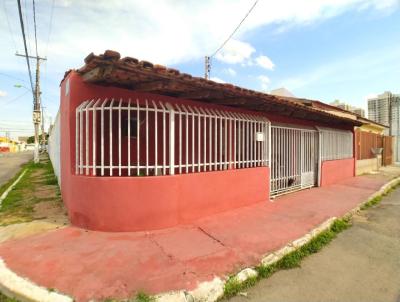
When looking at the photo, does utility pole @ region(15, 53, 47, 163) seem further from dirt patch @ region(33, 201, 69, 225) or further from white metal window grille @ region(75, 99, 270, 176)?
white metal window grille @ region(75, 99, 270, 176)

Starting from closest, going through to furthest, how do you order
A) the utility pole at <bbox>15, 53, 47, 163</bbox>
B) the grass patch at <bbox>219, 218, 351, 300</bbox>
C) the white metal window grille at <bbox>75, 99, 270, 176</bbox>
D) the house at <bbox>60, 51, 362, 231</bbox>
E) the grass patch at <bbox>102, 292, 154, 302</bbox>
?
the grass patch at <bbox>102, 292, 154, 302</bbox> < the grass patch at <bbox>219, 218, 351, 300</bbox> < the house at <bbox>60, 51, 362, 231</bbox> < the white metal window grille at <bbox>75, 99, 270, 176</bbox> < the utility pole at <bbox>15, 53, 47, 163</bbox>

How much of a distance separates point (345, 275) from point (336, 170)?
8.17m

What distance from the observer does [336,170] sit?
1054cm

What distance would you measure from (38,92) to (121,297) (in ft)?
70.7

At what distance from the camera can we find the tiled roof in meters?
3.55

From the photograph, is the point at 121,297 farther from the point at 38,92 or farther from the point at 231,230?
the point at 38,92

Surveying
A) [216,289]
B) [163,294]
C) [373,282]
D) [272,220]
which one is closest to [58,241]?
[163,294]

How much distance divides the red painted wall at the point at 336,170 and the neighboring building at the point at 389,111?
1262 cm

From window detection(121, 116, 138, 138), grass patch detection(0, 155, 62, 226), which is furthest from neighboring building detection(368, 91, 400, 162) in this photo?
grass patch detection(0, 155, 62, 226)

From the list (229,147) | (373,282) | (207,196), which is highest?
(229,147)

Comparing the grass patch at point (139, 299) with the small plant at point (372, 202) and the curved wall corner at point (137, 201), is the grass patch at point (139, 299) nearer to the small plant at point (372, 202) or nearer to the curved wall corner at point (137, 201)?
the curved wall corner at point (137, 201)

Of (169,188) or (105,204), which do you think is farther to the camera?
(169,188)

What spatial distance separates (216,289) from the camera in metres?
2.84

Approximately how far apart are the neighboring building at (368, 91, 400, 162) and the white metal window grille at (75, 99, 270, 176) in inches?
800
